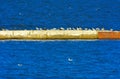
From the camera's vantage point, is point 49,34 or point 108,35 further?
point 108,35

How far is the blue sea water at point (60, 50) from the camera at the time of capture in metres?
31.7

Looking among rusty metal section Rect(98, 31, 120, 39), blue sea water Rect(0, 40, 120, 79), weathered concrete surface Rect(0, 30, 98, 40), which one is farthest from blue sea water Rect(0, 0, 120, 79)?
rusty metal section Rect(98, 31, 120, 39)

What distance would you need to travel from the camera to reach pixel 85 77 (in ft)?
99.3

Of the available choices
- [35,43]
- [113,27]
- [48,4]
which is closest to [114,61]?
[35,43]

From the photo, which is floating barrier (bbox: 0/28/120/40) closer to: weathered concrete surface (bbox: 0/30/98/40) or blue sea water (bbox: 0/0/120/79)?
weathered concrete surface (bbox: 0/30/98/40)

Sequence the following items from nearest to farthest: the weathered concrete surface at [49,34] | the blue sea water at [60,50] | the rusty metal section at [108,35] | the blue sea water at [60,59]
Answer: the blue sea water at [60,59], the blue sea water at [60,50], the weathered concrete surface at [49,34], the rusty metal section at [108,35]

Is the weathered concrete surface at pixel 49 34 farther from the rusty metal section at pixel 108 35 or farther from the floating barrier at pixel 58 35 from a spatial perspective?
the rusty metal section at pixel 108 35

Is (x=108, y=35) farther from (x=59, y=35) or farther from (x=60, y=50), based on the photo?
(x=60, y=50)

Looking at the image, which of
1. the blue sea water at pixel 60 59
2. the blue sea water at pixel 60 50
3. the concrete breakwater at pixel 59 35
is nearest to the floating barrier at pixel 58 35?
the concrete breakwater at pixel 59 35

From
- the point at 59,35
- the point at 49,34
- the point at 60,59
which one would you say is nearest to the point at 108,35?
the point at 59,35

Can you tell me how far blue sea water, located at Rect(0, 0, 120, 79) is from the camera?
31.7 metres

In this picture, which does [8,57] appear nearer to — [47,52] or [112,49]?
[47,52]

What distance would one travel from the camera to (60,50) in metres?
41.0

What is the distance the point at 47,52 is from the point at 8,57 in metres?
3.61
